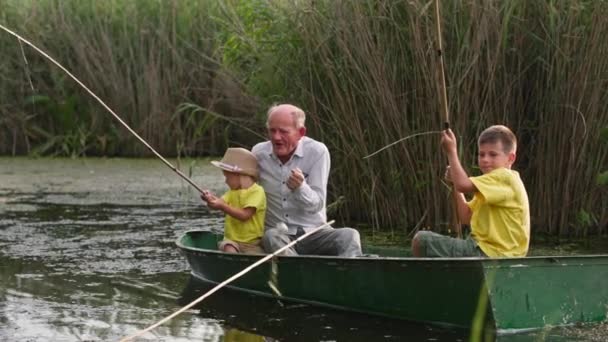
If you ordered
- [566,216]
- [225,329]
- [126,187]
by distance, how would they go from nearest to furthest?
[225,329] < [566,216] < [126,187]

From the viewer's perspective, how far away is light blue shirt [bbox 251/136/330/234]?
6750 millimetres

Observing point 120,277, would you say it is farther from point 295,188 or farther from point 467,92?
point 467,92

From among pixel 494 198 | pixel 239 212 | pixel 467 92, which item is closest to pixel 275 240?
pixel 239 212

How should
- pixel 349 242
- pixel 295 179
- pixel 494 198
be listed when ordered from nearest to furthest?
1. pixel 494 198
2. pixel 295 179
3. pixel 349 242

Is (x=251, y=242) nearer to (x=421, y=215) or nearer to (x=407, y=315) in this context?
(x=407, y=315)

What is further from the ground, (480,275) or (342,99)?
(342,99)

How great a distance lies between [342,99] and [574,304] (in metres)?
3.07

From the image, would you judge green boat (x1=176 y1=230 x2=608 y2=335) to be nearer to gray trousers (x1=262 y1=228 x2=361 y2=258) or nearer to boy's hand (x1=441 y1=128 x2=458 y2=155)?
gray trousers (x1=262 y1=228 x2=361 y2=258)

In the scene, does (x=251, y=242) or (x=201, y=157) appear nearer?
(x=251, y=242)

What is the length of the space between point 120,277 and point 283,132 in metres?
1.30

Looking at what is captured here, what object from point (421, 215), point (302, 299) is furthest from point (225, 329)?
point (421, 215)

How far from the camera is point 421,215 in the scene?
8.47 metres

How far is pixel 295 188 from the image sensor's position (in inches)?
256

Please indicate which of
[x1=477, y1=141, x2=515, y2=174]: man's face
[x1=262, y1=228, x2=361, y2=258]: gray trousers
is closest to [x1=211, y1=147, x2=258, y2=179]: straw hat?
[x1=262, y1=228, x2=361, y2=258]: gray trousers
